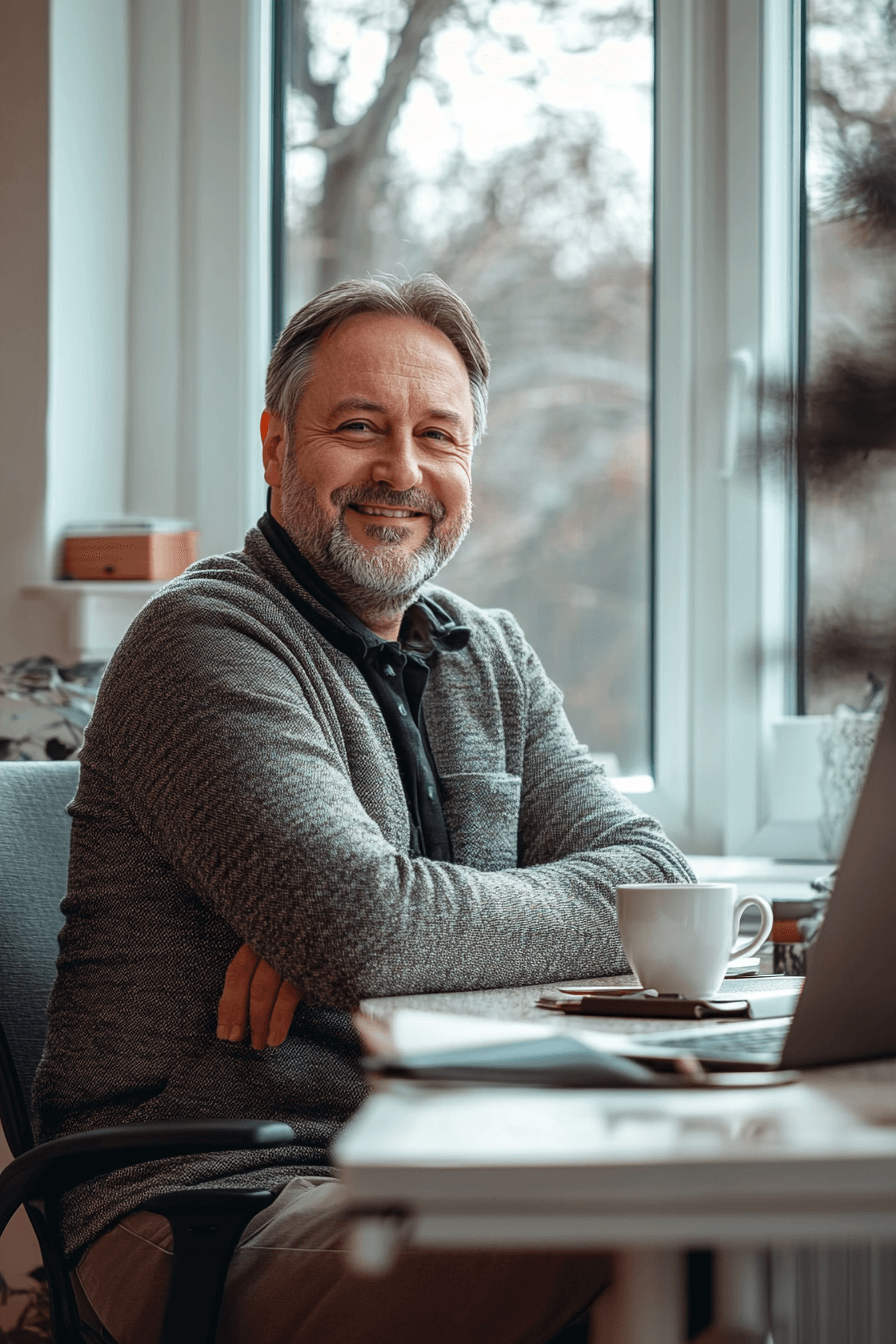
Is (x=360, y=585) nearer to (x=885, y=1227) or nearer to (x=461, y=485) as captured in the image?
(x=461, y=485)

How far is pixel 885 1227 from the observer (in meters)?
0.47

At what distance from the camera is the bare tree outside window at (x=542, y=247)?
2.52 metres

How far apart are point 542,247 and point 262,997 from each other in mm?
1742

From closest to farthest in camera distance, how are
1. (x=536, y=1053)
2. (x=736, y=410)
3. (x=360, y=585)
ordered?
(x=536, y=1053) < (x=360, y=585) < (x=736, y=410)

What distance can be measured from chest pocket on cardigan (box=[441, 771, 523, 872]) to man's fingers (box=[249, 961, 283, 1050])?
0.35 meters

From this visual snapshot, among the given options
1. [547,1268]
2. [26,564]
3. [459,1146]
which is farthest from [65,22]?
[459,1146]

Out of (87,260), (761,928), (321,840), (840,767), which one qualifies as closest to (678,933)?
(761,928)

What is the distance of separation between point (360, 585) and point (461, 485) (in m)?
0.20

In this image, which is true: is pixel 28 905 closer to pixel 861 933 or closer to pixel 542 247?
pixel 861 933

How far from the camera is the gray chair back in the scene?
1.25m

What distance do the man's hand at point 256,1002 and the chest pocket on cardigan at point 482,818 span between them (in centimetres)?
35

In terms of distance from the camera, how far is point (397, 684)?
1525mm

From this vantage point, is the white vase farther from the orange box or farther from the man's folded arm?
A: the orange box

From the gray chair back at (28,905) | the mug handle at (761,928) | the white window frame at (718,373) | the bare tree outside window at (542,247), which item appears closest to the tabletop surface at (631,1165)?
the mug handle at (761,928)
